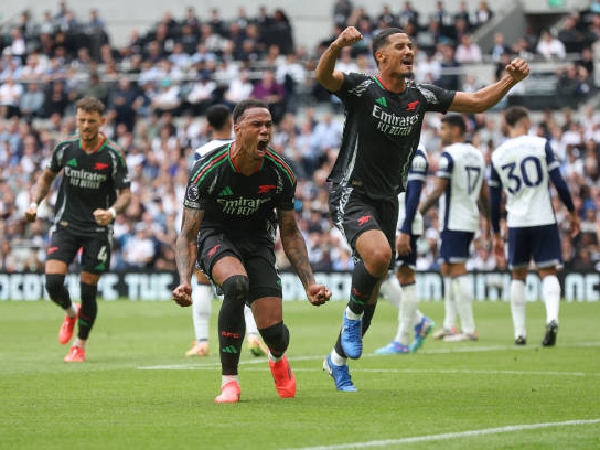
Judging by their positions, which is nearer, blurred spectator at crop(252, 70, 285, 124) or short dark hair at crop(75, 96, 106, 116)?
short dark hair at crop(75, 96, 106, 116)

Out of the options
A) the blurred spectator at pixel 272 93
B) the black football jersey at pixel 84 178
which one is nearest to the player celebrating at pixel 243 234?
the black football jersey at pixel 84 178

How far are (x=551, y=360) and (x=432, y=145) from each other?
17267mm

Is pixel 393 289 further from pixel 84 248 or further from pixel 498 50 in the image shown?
pixel 498 50

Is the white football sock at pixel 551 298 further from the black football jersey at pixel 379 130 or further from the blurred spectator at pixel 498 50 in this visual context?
the blurred spectator at pixel 498 50

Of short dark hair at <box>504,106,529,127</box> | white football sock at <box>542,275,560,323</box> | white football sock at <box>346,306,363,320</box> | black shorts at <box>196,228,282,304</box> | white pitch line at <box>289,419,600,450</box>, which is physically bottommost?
white football sock at <box>542,275,560,323</box>

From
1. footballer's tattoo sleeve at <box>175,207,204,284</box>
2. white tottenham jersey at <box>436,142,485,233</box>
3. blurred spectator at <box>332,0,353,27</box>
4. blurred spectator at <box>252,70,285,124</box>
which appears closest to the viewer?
footballer's tattoo sleeve at <box>175,207,204,284</box>

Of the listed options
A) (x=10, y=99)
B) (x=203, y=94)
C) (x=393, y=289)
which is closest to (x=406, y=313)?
(x=393, y=289)

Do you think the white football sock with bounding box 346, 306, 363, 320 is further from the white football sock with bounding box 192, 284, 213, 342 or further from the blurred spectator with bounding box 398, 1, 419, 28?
the blurred spectator with bounding box 398, 1, 419, 28

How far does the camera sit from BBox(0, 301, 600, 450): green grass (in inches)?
282

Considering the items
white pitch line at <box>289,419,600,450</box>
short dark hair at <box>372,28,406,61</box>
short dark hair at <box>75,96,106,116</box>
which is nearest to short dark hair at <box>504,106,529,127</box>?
short dark hair at <box>75,96,106,116</box>

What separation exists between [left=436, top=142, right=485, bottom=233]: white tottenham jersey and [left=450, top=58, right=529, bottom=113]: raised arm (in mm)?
6082

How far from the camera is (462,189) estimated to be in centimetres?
1656

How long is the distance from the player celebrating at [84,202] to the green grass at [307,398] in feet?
2.46

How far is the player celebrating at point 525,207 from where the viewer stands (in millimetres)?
15258
